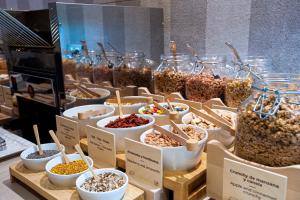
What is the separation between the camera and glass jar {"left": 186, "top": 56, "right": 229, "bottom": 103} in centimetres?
111

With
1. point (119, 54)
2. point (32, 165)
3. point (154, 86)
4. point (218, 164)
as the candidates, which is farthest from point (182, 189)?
point (119, 54)

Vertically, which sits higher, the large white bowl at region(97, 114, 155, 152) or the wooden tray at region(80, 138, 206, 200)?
the large white bowl at region(97, 114, 155, 152)

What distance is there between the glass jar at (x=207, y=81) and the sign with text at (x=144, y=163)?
482 millimetres

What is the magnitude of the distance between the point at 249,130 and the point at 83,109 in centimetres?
73

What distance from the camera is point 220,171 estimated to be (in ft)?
2.31

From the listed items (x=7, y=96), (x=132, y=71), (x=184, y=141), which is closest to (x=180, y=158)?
(x=184, y=141)

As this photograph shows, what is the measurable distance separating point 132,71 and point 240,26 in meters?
0.55

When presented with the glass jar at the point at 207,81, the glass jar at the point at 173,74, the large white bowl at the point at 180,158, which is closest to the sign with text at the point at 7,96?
the glass jar at the point at 173,74

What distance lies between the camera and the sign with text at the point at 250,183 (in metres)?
0.55

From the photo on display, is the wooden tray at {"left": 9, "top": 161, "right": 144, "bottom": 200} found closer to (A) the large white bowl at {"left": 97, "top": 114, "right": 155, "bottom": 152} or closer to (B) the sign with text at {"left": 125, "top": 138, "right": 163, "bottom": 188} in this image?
(B) the sign with text at {"left": 125, "top": 138, "right": 163, "bottom": 188}

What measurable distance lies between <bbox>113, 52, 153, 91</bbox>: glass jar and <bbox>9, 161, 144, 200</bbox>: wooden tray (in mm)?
599

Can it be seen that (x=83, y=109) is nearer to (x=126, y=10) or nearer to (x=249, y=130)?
(x=126, y=10)

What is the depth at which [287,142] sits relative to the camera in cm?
59

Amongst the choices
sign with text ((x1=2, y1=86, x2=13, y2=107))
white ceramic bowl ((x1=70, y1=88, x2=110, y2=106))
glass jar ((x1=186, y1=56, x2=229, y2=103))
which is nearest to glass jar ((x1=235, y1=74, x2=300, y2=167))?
glass jar ((x1=186, y1=56, x2=229, y2=103))
